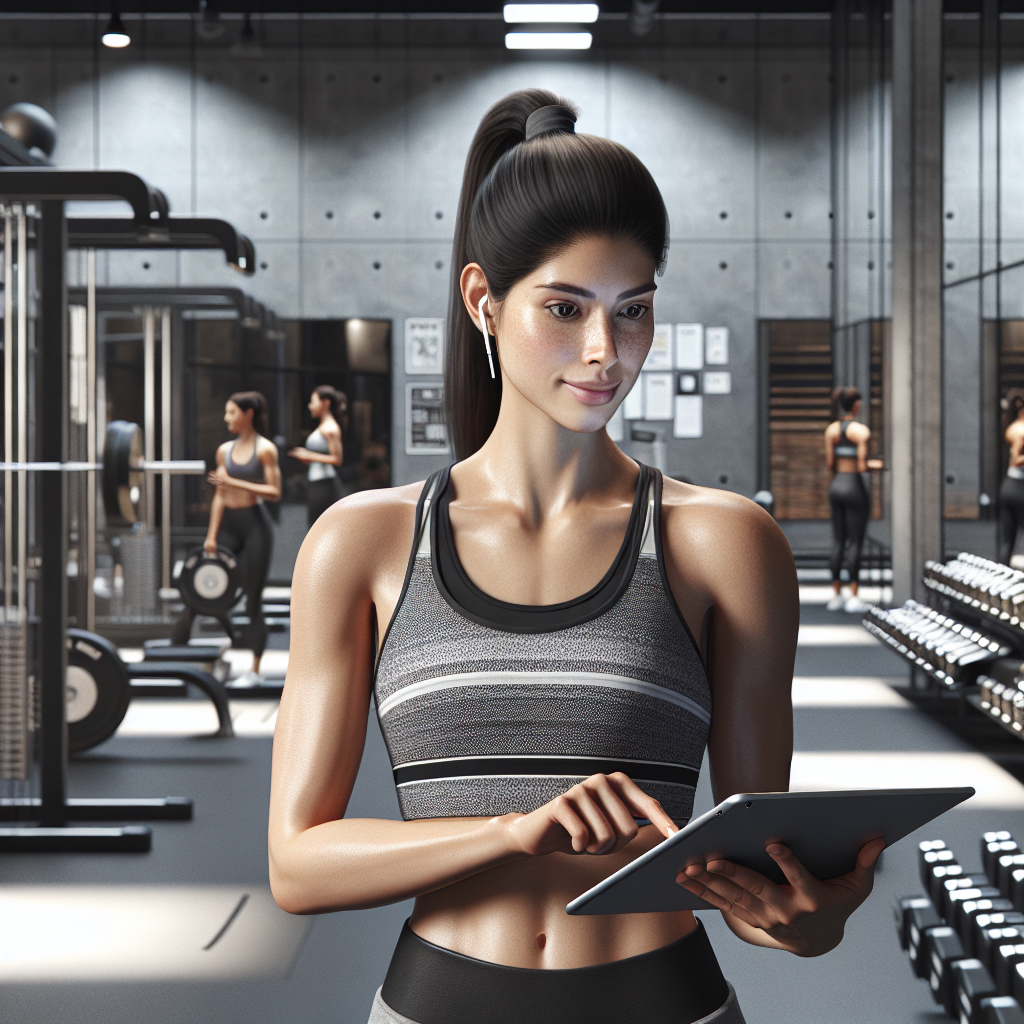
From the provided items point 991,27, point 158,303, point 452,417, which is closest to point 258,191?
point 158,303

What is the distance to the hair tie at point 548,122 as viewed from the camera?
3.35 feet

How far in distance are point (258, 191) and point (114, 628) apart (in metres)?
5.28

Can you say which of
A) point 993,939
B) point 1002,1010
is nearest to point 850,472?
point 993,939

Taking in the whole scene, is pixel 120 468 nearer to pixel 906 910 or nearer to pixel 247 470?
pixel 247 470

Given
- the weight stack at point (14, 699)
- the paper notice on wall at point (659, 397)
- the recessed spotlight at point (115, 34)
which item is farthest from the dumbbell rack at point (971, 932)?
the paper notice on wall at point (659, 397)

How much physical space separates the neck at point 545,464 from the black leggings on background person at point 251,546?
22.6ft

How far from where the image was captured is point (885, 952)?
348 centimetres

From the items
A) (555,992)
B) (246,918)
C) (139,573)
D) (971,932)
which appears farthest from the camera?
(139,573)

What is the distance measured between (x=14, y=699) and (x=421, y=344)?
8449 mm

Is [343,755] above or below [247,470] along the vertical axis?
below

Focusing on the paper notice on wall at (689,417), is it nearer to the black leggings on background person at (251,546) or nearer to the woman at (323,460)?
the woman at (323,460)

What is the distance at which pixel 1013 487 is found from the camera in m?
5.31

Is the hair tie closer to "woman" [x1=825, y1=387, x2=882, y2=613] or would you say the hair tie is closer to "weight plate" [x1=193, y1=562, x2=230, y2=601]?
"weight plate" [x1=193, y1=562, x2=230, y2=601]

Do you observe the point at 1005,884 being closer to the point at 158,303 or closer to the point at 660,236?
the point at 660,236
